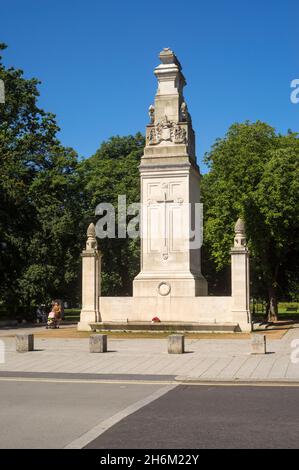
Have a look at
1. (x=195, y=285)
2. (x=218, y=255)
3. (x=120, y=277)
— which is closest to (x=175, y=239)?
(x=195, y=285)

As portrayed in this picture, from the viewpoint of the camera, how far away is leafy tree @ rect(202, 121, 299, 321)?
41562mm

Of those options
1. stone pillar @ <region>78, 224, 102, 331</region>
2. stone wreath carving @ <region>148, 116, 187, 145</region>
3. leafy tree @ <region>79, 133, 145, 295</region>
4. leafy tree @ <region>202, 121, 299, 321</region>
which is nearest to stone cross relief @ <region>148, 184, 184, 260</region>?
stone wreath carving @ <region>148, 116, 187, 145</region>

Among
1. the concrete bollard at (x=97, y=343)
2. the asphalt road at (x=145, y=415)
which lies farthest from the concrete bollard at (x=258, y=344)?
the asphalt road at (x=145, y=415)

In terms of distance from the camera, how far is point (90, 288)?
3394cm

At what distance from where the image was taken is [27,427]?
10.4 m

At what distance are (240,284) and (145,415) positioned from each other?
2097 cm

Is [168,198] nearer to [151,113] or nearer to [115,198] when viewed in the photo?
[151,113]

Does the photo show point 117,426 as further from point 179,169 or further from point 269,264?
point 269,264

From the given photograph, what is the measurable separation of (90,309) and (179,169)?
8.26m

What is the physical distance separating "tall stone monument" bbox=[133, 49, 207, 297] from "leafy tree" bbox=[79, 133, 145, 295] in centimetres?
1885

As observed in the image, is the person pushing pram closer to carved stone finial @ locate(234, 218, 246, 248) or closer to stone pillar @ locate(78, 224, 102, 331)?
stone pillar @ locate(78, 224, 102, 331)

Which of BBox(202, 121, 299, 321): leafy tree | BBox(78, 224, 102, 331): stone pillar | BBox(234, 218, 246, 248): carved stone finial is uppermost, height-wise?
BBox(202, 121, 299, 321): leafy tree

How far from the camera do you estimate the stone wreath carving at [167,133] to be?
33500mm

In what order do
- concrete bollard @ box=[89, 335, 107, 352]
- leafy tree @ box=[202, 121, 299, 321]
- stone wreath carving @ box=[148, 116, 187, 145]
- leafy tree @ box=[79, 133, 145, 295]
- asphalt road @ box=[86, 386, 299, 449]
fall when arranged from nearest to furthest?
asphalt road @ box=[86, 386, 299, 449] → concrete bollard @ box=[89, 335, 107, 352] → stone wreath carving @ box=[148, 116, 187, 145] → leafy tree @ box=[202, 121, 299, 321] → leafy tree @ box=[79, 133, 145, 295]
